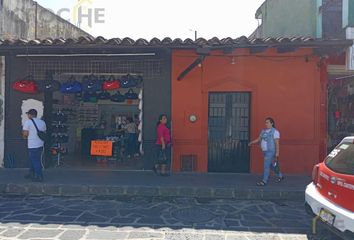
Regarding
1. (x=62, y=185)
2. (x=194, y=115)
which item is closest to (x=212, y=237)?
(x=62, y=185)

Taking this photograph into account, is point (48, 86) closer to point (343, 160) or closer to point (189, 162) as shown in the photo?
point (189, 162)

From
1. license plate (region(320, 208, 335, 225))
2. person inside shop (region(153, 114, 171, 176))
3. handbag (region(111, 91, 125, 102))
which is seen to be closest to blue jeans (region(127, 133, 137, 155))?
handbag (region(111, 91, 125, 102))

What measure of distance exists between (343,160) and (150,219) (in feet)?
11.0

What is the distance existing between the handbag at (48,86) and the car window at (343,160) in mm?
7439

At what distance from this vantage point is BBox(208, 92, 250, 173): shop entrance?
32.0ft

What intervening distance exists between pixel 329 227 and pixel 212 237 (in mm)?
1716

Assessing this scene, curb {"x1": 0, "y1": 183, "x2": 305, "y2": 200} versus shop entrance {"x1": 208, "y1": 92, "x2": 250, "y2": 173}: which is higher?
shop entrance {"x1": 208, "y1": 92, "x2": 250, "y2": 173}

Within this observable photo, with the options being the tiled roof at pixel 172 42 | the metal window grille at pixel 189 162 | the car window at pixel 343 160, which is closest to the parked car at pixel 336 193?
the car window at pixel 343 160

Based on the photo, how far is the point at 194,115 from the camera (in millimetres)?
9680

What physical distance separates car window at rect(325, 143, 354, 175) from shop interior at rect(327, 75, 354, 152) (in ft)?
22.1

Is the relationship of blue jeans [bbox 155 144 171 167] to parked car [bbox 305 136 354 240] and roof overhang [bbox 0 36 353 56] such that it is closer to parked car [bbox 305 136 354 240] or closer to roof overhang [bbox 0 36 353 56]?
roof overhang [bbox 0 36 353 56]

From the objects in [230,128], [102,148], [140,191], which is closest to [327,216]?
[140,191]

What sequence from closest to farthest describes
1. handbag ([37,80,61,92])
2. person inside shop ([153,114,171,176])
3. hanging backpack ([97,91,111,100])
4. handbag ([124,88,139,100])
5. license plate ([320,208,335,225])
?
1. license plate ([320,208,335,225])
2. person inside shop ([153,114,171,176])
3. handbag ([37,80,61,92])
4. handbag ([124,88,139,100])
5. hanging backpack ([97,91,111,100])

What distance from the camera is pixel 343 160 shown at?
475cm
